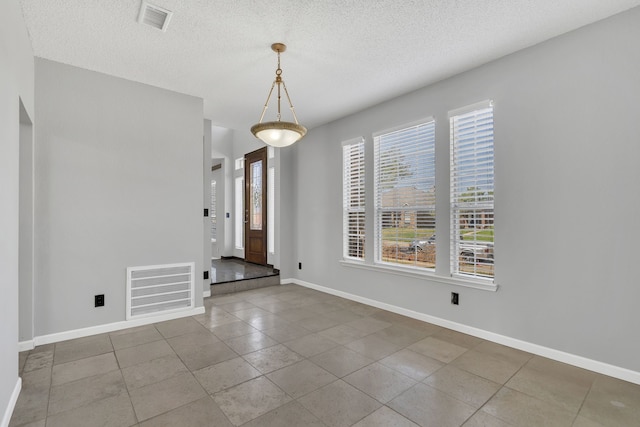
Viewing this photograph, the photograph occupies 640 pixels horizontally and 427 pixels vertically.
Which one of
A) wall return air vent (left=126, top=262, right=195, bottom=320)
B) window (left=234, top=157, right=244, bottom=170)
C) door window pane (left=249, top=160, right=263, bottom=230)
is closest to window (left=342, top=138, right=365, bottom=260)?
wall return air vent (left=126, top=262, right=195, bottom=320)

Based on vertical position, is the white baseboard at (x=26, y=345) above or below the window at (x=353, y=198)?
below

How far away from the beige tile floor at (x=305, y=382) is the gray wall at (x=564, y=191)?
1.07 feet

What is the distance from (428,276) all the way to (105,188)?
3645 mm

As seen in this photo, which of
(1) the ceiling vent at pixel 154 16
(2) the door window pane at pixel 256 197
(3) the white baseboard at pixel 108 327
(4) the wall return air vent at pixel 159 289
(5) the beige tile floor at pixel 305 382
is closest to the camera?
(5) the beige tile floor at pixel 305 382

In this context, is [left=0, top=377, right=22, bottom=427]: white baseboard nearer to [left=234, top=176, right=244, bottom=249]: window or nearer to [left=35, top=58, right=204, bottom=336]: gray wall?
[left=35, top=58, right=204, bottom=336]: gray wall

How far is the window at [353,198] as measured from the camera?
454 cm

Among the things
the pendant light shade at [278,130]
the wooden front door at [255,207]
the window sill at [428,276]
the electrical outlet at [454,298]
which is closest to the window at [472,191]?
the window sill at [428,276]

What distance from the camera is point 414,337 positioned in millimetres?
3199

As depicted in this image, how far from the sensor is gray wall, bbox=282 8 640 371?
237cm

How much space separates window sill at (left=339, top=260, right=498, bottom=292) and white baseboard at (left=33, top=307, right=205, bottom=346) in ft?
7.07

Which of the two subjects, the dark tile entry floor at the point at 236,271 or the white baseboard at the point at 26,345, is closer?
the white baseboard at the point at 26,345

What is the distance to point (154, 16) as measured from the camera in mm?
2416

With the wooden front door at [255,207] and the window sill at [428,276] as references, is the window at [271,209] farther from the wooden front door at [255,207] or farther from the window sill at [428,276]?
the window sill at [428,276]

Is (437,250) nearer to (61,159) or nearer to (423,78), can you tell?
(423,78)
